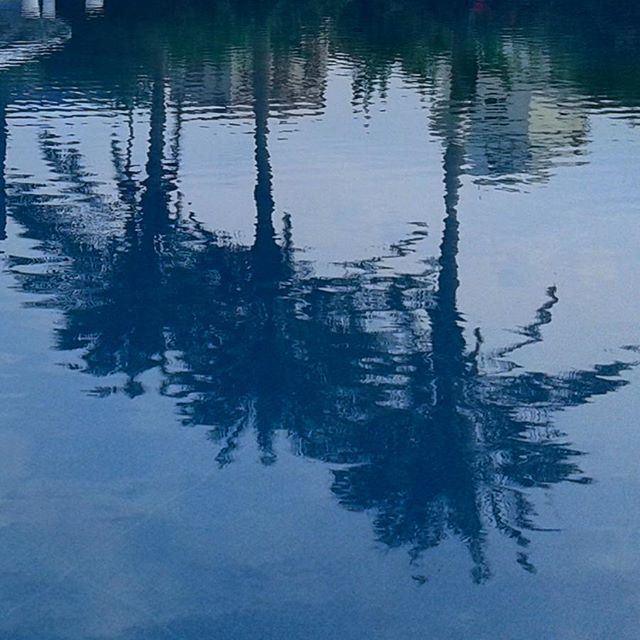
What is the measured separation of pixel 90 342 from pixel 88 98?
1184 centimetres

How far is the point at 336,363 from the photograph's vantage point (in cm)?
1038

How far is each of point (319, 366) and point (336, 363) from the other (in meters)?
0.13

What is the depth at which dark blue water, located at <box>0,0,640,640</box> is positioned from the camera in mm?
6871

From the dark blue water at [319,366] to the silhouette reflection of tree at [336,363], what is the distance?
0.03m

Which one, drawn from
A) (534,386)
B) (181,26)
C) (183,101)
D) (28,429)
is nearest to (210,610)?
(28,429)

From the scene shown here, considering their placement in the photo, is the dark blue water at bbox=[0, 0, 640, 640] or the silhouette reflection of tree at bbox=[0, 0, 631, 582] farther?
the silhouette reflection of tree at bbox=[0, 0, 631, 582]

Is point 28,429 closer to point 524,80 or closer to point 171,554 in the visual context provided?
point 171,554

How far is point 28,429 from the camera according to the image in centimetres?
895

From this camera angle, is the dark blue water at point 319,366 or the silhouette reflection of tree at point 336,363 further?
the silhouette reflection of tree at point 336,363

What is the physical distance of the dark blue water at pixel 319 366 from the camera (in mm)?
6871

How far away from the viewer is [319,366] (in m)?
10.4

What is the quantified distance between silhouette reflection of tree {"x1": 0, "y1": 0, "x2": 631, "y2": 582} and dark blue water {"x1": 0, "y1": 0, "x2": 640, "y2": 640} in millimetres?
31

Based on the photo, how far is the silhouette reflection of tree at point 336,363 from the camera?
8209mm

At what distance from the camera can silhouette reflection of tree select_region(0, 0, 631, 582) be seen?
8209mm
